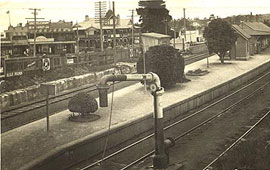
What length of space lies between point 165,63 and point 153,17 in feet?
95.9

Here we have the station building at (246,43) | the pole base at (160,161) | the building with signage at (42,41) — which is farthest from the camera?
the building with signage at (42,41)

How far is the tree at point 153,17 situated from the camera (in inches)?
Answer: 1959

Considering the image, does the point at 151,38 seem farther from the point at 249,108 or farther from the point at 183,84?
the point at 249,108

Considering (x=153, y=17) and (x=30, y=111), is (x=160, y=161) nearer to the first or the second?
(x=30, y=111)

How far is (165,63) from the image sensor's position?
22094 millimetres

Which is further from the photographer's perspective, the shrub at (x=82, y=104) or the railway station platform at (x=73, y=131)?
the shrub at (x=82, y=104)

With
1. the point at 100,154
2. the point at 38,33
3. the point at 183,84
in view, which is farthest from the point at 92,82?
the point at 38,33

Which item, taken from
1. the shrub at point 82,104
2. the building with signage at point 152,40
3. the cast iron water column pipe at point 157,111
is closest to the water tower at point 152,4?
the building with signage at point 152,40

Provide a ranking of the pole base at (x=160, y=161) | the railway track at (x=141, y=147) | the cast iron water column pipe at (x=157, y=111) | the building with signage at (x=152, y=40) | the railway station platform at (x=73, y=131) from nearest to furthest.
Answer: the cast iron water column pipe at (x=157, y=111) < the pole base at (x=160, y=161) < the railway station platform at (x=73, y=131) < the railway track at (x=141, y=147) < the building with signage at (x=152, y=40)

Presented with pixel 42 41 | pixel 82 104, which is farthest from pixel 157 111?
pixel 42 41

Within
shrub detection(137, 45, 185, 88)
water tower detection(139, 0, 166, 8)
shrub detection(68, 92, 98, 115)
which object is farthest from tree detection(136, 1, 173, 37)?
shrub detection(68, 92, 98, 115)

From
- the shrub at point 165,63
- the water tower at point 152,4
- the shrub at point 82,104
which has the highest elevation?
the water tower at point 152,4

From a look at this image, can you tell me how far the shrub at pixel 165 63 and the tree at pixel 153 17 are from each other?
89.3 ft

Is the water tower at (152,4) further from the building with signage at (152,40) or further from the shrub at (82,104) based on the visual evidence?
the shrub at (82,104)
